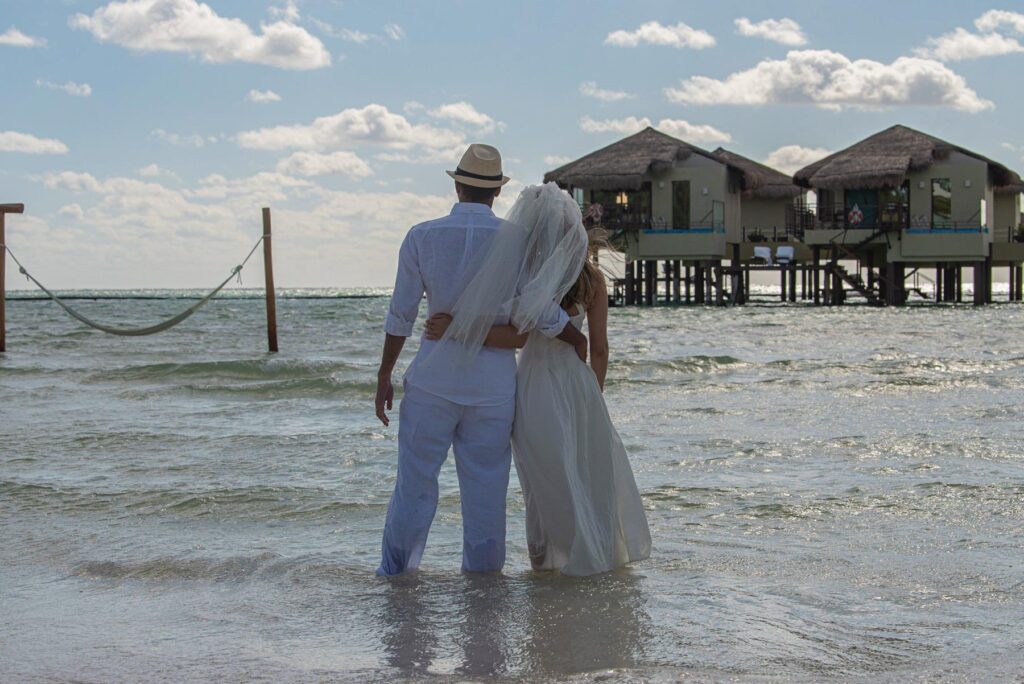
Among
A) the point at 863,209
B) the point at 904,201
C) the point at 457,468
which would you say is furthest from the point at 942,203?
the point at 457,468

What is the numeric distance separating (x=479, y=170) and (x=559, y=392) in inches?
33.3

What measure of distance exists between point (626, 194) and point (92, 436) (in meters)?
37.3

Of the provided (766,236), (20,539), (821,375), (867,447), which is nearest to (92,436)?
(20,539)

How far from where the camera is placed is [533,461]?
4508 millimetres

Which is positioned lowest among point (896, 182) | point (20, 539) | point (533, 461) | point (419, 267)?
point (20, 539)

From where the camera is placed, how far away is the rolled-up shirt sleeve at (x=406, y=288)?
168 inches

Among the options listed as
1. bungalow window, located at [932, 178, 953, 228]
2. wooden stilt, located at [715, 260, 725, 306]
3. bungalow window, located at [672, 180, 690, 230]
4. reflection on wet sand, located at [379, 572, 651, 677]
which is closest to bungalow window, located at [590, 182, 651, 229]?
bungalow window, located at [672, 180, 690, 230]

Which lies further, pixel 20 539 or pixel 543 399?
pixel 20 539

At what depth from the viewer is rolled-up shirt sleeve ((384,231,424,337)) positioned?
14.0ft

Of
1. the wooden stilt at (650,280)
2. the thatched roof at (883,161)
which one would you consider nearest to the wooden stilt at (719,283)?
A: the wooden stilt at (650,280)

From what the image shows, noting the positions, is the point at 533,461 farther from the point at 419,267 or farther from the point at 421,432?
the point at 419,267

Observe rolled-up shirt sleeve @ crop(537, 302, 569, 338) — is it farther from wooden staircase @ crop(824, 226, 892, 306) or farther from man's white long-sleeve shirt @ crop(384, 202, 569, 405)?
wooden staircase @ crop(824, 226, 892, 306)

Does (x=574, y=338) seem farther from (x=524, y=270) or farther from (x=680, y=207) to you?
(x=680, y=207)

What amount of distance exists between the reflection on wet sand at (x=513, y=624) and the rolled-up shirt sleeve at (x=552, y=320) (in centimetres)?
94
